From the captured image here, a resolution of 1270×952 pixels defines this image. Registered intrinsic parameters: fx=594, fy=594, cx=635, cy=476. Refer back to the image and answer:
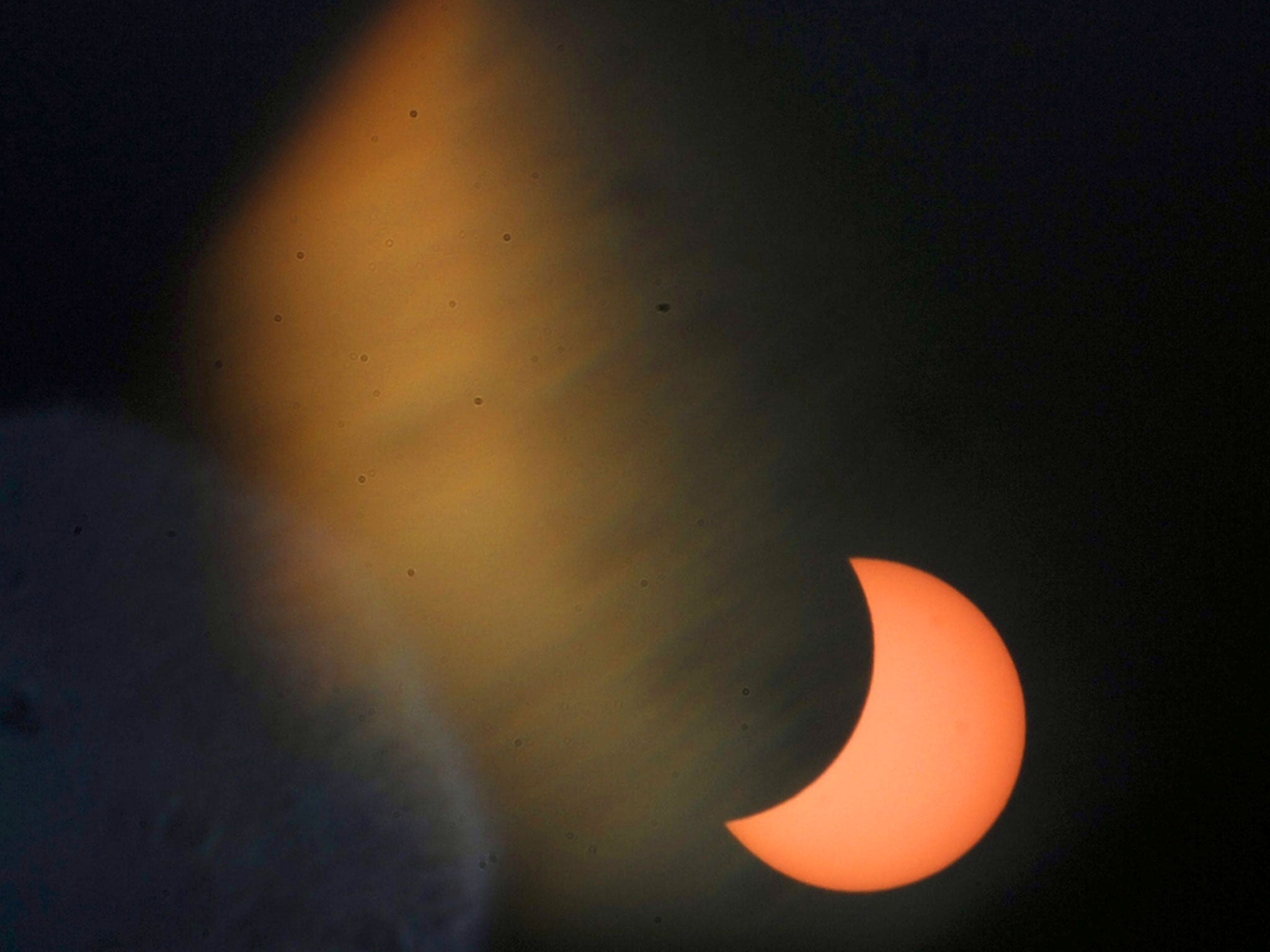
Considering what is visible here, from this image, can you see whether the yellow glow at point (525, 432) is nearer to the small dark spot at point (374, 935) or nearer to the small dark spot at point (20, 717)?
the small dark spot at point (374, 935)

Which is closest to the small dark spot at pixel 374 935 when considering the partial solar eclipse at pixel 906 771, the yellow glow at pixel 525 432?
the yellow glow at pixel 525 432

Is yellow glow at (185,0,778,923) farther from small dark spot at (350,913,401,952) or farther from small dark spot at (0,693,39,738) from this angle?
small dark spot at (0,693,39,738)

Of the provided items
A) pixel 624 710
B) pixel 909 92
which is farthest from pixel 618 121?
pixel 624 710

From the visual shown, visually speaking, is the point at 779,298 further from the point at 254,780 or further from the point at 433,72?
the point at 254,780

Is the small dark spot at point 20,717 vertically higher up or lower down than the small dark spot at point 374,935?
higher up

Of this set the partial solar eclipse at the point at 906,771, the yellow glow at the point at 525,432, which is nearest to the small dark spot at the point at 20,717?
the yellow glow at the point at 525,432

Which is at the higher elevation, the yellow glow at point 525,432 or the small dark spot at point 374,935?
the yellow glow at point 525,432
